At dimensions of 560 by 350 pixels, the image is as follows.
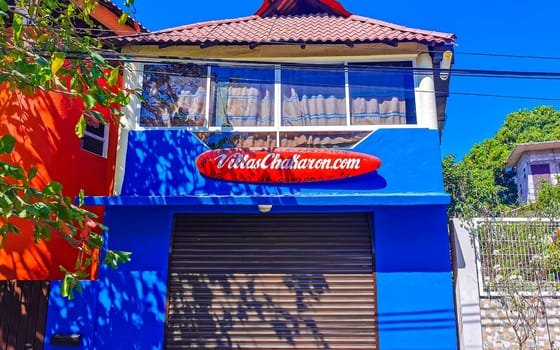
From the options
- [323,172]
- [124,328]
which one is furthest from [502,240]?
[124,328]

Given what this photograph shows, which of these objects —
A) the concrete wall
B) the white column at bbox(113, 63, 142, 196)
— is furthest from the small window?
the concrete wall

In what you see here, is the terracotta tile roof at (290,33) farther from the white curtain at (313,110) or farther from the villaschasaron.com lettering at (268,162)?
the villaschasaron.com lettering at (268,162)

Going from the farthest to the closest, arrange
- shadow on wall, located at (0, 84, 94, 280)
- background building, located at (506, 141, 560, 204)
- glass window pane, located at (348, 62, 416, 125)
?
1. background building, located at (506, 141, 560, 204)
2. glass window pane, located at (348, 62, 416, 125)
3. shadow on wall, located at (0, 84, 94, 280)

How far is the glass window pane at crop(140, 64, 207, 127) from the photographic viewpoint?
24.4ft

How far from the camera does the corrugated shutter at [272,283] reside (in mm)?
6465

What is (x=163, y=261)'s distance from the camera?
6.70 metres

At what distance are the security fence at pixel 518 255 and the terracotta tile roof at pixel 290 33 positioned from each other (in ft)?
10.6

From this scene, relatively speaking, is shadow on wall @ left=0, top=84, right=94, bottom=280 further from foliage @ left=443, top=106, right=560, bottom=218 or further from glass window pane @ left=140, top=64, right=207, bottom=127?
foliage @ left=443, top=106, right=560, bottom=218

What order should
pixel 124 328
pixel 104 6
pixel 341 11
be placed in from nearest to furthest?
pixel 124 328 < pixel 341 11 < pixel 104 6

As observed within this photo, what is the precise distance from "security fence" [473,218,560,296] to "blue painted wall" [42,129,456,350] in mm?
755

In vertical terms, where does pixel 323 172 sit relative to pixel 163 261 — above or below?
above

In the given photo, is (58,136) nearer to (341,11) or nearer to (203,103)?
(203,103)

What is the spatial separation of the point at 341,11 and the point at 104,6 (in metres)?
5.52

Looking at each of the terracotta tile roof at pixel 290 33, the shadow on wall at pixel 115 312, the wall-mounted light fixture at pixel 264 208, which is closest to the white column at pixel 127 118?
the terracotta tile roof at pixel 290 33
